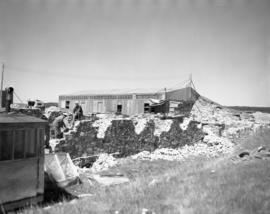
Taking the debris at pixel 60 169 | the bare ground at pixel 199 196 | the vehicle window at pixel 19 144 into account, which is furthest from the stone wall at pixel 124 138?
the vehicle window at pixel 19 144

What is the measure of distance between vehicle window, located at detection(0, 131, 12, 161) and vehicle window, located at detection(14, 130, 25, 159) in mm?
168

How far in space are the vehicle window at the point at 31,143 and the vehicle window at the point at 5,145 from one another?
0.49 m

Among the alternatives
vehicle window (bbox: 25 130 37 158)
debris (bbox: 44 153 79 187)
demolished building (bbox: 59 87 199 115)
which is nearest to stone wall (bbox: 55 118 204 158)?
debris (bbox: 44 153 79 187)

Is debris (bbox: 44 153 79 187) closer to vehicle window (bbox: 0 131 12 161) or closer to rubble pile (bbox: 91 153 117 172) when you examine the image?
vehicle window (bbox: 0 131 12 161)

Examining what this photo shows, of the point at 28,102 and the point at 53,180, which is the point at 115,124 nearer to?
the point at 53,180

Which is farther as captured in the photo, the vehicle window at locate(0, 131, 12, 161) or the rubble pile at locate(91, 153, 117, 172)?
the rubble pile at locate(91, 153, 117, 172)

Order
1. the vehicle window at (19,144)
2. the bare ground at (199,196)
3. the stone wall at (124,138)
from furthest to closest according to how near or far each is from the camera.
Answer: the stone wall at (124,138) < the vehicle window at (19,144) < the bare ground at (199,196)

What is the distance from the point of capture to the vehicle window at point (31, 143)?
7.03 meters

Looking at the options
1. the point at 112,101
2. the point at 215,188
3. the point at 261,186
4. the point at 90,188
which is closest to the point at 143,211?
the point at 215,188

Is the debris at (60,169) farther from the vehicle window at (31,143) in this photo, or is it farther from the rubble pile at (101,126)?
the rubble pile at (101,126)

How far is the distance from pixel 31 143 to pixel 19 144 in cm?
35

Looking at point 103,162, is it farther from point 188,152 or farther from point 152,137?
point 188,152

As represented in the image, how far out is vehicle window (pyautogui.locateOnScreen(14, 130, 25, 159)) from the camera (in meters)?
6.75

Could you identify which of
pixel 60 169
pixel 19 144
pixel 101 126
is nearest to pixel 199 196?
pixel 19 144
